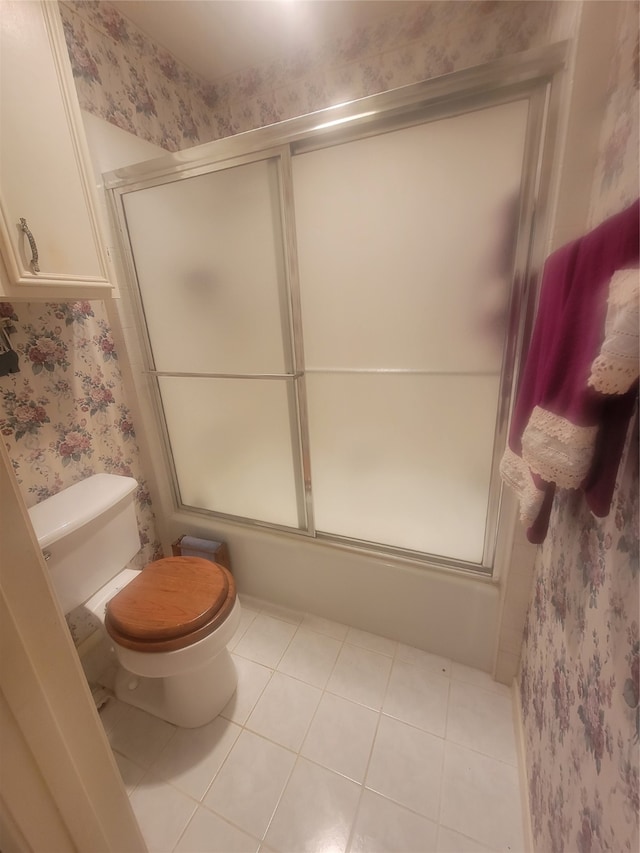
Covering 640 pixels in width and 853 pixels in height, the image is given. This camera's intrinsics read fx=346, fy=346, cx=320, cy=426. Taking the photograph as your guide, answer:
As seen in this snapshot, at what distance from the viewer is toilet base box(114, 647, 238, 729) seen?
46.3 inches

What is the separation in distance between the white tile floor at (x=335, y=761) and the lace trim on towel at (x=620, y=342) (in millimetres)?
1268

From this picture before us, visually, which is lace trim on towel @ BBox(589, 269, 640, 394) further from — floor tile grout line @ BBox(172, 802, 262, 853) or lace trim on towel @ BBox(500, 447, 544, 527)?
floor tile grout line @ BBox(172, 802, 262, 853)

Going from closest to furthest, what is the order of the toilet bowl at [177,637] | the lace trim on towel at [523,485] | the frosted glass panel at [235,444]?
1. the lace trim on towel at [523,485]
2. the toilet bowl at [177,637]
3. the frosted glass panel at [235,444]

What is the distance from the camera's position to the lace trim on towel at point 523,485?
65 cm

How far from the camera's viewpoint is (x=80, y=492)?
1243 mm

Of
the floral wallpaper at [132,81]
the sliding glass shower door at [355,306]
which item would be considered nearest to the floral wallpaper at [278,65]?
the floral wallpaper at [132,81]

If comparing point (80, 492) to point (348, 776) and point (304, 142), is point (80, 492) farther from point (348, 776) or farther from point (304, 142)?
point (304, 142)

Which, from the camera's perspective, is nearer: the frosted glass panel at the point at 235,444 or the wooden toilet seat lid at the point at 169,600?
the wooden toilet seat lid at the point at 169,600

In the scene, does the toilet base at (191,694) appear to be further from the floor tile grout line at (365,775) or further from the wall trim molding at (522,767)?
the wall trim molding at (522,767)

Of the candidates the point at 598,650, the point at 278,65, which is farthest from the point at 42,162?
the point at 598,650

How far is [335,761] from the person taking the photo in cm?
110

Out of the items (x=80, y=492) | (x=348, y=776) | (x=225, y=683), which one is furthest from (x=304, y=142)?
(x=348, y=776)

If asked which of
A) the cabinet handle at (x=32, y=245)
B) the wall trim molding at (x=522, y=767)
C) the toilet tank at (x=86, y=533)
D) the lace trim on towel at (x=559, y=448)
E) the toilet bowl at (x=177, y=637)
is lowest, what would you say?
the wall trim molding at (x=522, y=767)

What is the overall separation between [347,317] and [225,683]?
4.54 feet
